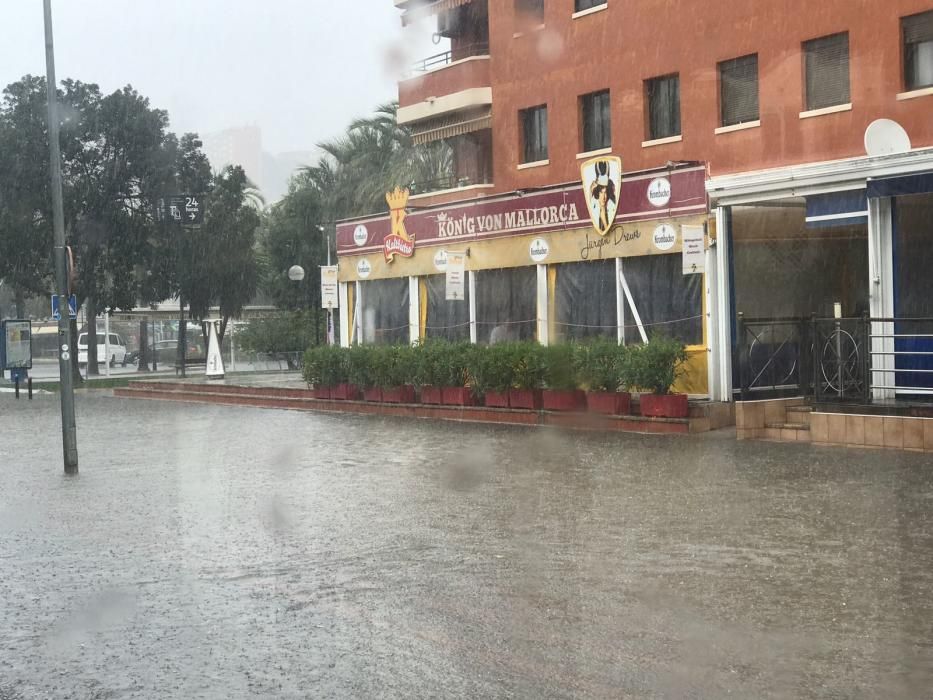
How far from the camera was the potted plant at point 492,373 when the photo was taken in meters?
22.5

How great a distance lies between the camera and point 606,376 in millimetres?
20281

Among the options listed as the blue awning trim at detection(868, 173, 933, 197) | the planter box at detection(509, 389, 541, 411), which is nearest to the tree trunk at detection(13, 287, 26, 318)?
the planter box at detection(509, 389, 541, 411)

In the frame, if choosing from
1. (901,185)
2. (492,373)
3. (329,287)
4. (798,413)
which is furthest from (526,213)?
(901,185)

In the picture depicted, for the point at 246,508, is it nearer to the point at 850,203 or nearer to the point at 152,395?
the point at 850,203

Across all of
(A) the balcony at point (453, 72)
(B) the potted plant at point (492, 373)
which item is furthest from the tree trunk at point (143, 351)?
(B) the potted plant at point (492, 373)

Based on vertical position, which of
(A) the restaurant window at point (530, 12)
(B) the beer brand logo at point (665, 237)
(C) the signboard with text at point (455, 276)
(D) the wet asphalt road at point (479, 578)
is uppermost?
(A) the restaurant window at point (530, 12)

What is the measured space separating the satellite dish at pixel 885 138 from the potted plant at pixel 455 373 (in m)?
7.89

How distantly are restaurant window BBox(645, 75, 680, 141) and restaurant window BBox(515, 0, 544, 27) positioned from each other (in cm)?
419

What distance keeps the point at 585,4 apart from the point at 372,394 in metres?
10.2

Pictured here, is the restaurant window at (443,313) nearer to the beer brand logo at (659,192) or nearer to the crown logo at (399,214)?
the crown logo at (399,214)

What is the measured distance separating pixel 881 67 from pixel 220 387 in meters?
18.5

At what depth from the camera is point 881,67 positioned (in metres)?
22.3

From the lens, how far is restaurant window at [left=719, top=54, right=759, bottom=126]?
985 inches

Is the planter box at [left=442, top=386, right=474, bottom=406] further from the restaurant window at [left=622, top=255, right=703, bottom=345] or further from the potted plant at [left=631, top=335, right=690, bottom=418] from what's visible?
the potted plant at [left=631, top=335, right=690, bottom=418]
